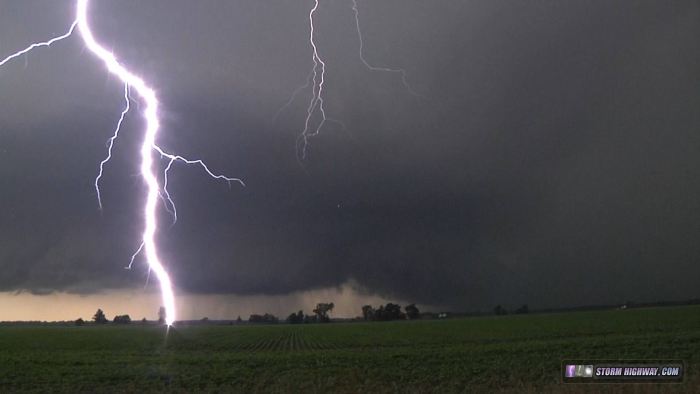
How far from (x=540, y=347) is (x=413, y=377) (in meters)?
12.6

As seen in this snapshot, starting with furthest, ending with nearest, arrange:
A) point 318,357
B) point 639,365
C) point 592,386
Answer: point 318,357
point 639,365
point 592,386

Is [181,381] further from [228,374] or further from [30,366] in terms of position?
[30,366]

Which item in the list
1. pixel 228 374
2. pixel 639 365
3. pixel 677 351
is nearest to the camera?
Result: pixel 639 365

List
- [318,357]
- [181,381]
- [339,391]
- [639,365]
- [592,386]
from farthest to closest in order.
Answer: [318,357], [181,381], [339,391], [639,365], [592,386]

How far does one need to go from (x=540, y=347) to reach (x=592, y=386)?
20.0 m

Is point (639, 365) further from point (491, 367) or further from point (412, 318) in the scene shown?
point (412, 318)

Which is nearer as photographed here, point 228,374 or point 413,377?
point 413,377

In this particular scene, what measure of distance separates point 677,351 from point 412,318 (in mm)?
71204

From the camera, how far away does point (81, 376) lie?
20219 mm

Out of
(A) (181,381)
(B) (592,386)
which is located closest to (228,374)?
(A) (181,381)

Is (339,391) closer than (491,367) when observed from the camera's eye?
Yes

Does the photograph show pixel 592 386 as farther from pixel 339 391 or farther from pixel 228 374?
pixel 228 374

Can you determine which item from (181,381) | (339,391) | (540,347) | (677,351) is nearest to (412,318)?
(540,347)

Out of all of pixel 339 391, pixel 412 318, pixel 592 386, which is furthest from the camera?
pixel 412 318
